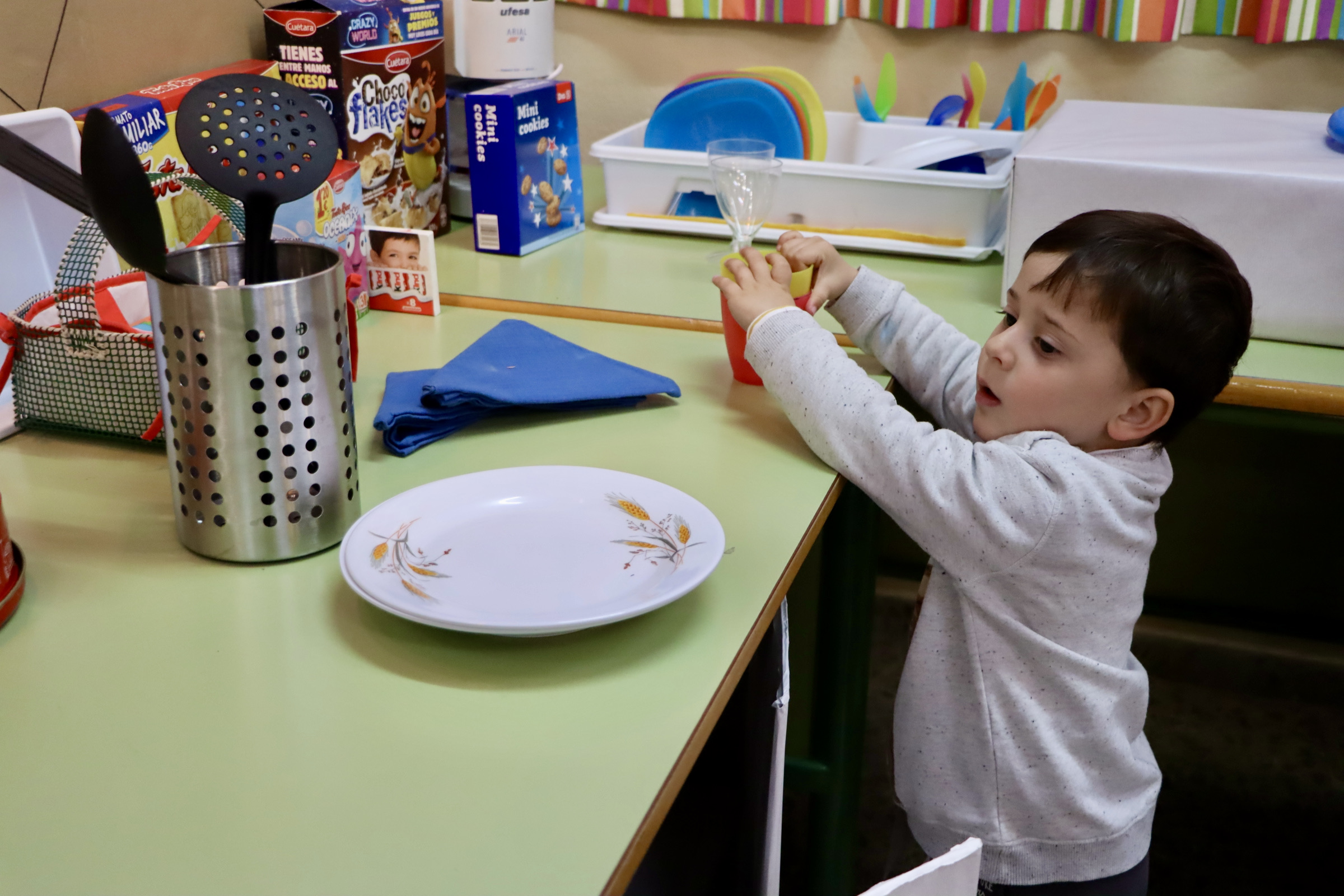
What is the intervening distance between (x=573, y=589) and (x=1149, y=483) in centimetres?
48

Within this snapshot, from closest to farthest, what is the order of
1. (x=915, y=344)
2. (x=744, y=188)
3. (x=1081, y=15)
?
(x=915, y=344), (x=744, y=188), (x=1081, y=15)

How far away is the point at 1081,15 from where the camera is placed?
167cm

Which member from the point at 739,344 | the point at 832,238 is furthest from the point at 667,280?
the point at 739,344

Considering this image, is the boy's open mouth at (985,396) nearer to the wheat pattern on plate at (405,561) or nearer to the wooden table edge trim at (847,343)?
the wooden table edge trim at (847,343)

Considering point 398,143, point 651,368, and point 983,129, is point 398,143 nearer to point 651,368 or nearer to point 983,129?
point 651,368

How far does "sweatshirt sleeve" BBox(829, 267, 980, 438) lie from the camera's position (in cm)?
105

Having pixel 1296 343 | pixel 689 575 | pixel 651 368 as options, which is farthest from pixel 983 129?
pixel 689 575

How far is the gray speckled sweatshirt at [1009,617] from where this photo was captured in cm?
84

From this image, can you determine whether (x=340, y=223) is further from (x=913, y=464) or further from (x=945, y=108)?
(x=945, y=108)

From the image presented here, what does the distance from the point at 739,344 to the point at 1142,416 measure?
13.6 inches

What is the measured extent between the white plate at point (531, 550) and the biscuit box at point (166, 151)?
44 cm

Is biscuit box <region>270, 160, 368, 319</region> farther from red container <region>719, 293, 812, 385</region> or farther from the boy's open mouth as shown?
the boy's open mouth

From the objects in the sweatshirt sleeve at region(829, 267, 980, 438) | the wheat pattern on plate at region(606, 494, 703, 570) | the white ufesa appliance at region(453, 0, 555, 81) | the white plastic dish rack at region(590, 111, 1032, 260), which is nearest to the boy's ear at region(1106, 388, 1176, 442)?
the sweatshirt sleeve at region(829, 267, 980, 438)

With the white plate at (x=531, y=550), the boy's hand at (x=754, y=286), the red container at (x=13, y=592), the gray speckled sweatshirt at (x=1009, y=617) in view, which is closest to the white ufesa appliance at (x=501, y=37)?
the boy's hand at (x=754, y=286)
